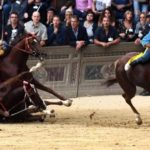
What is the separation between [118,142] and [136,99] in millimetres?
6523

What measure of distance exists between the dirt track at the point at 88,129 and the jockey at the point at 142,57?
1103 mm

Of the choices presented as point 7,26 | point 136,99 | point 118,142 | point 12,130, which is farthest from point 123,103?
point 118,142

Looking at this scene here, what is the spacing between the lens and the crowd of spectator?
18062mm

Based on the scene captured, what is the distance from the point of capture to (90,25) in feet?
61.4

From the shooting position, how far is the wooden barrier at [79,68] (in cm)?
1825

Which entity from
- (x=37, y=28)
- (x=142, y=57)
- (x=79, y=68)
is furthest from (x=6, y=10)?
(x=142, y=57)

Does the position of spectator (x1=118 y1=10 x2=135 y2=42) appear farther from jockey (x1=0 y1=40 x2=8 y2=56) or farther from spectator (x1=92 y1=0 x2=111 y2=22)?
jockey (x1=0 y1=40 x2=8 y2=56)

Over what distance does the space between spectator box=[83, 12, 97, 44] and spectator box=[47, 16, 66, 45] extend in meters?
0.70

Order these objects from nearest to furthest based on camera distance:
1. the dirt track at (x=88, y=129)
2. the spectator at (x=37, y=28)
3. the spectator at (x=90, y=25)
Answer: the dirt track at (x=88, y=129)
the spectator at (x=37, y=28)
the spectator at (x=90, y=25)

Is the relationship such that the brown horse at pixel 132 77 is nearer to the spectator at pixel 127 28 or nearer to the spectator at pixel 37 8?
the spectator at pixel 127 28

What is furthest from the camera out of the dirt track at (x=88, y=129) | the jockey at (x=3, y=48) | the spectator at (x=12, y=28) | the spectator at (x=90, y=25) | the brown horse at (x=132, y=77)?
the spectator at (x=90, y=25)

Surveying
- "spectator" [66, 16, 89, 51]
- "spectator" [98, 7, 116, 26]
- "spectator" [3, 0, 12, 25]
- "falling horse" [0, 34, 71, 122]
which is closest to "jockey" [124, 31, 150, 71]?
"falling horse" [0, 34, 71, 122]

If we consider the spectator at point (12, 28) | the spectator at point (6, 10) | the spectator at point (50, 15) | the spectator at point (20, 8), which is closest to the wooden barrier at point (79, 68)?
the spectator at point (12, 28)

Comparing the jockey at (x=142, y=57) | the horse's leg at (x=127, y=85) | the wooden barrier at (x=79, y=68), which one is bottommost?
the wooden barrier at (x=79, y=68)
